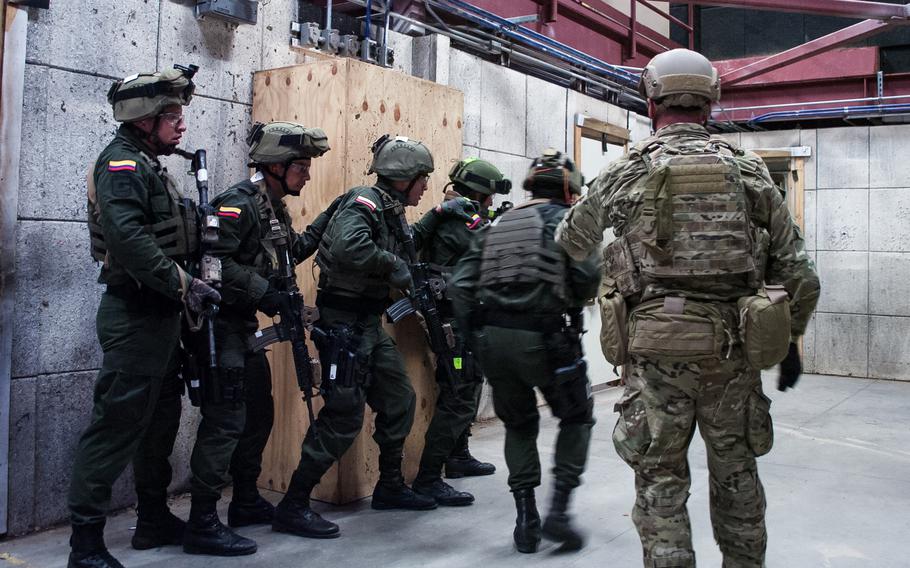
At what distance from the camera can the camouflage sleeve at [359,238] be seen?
388 cm

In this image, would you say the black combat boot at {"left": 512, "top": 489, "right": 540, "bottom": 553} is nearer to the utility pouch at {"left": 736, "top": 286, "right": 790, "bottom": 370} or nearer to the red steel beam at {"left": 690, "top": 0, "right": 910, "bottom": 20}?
the utility pouch at {"left": 736, "top": 286, "right": 790, "bottom": 370}

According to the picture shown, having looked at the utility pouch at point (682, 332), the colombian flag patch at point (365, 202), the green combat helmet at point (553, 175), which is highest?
the green combat helmet at point (553, 175)

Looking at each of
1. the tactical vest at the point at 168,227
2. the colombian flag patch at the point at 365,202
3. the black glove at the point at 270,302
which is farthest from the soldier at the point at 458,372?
the tactical vest at the point at 168,227

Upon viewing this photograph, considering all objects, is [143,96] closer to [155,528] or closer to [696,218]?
[155,528]

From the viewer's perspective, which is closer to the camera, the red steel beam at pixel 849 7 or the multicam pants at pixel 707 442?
the multicam pants at pixel 707 442

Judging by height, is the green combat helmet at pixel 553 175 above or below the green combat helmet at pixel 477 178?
below

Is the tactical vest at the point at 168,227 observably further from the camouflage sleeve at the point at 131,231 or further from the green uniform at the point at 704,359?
the green uniform at the point at 704,359

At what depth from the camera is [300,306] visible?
385 centimetres

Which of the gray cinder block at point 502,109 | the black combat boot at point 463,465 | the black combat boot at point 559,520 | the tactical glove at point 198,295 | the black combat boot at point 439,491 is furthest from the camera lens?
the gray cinder block at point 502,109

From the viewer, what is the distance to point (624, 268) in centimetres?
280

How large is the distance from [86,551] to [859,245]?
332 inches

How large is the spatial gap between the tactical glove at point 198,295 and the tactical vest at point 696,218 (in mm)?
1704

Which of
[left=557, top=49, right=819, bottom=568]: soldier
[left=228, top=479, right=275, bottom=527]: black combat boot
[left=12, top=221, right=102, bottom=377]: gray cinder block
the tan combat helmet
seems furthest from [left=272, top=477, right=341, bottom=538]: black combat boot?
the tan combat helmet

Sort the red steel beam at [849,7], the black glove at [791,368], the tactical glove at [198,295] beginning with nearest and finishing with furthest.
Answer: the black glove at [791,368] < the tactical glove at [198,295] < the red steel beam at [849,7]
